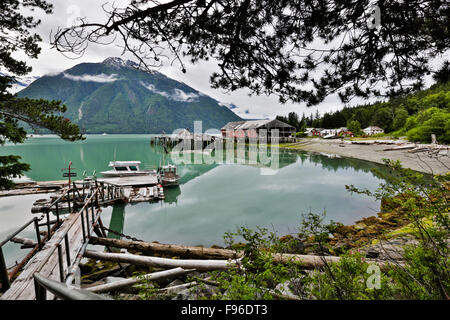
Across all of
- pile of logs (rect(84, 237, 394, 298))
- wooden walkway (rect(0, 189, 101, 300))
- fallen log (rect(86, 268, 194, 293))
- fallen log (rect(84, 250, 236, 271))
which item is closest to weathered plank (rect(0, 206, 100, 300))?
wooden walkway (rect(0, 189, 101, 300))

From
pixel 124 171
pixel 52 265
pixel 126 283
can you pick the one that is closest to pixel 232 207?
pixel 126 283

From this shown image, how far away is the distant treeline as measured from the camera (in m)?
3.98

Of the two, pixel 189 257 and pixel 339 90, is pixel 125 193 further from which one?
pixel 339 90

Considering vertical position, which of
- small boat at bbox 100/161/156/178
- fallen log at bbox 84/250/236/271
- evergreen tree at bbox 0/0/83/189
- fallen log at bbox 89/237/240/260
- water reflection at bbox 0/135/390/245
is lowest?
water reflection at bbox 0/135/390/245

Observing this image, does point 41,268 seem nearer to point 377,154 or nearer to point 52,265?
point 52,265

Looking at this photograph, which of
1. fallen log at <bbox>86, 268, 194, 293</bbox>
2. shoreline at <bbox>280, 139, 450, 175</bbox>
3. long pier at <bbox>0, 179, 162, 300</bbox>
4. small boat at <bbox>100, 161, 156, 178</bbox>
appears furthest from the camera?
shoreline at <bbox>280, 139, 450, 175</bbox>

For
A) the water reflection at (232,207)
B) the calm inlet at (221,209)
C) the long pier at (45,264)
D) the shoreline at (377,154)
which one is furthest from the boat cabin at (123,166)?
the shoreline at (377,154)

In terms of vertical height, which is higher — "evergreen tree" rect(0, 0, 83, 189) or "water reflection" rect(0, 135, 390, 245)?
"evergreen tree" rect(0, 0, 83, 189)

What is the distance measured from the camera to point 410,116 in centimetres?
4291

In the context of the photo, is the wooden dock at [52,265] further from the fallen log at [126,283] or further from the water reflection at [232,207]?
the water reflection at [232,207]

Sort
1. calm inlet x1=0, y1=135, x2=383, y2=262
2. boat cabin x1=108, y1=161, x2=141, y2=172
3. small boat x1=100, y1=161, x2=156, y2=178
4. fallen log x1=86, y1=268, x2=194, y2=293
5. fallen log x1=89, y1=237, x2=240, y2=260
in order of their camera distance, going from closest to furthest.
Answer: fallen log x1=86, y1=268, x2=194, y2=293 < fallen log x1=89, y1=237, x2=240, y2=260 < calm inlet x1=0, y1=135, x2=383, y2=262 < small boat x1=100, y1=161, x2=156, y2=178 < boat cabin x1=108, y1=161, x2=141, y2=172

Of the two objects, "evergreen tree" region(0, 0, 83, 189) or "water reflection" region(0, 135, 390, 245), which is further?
"water reflection" region(0, 135, 390, 245)

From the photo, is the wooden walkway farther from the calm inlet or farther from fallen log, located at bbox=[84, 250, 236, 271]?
the calm inlet
